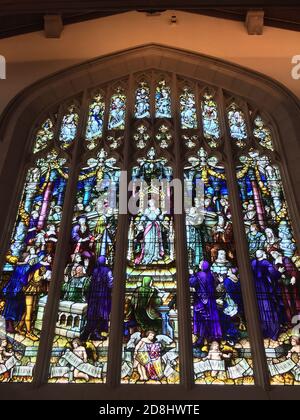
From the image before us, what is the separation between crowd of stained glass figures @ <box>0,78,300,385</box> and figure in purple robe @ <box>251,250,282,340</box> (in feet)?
0.04

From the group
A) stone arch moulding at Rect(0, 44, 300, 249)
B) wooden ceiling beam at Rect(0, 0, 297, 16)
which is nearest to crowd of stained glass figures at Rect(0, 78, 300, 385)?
stone arch moulding at Rect(0, 44, 300, 249)

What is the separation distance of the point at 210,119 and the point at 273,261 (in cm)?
304

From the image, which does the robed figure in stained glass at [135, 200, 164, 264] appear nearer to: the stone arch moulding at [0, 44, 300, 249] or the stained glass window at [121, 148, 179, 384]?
the stained glass window at [121, 148, 179, 384]

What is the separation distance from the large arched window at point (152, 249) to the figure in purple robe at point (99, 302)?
2cm

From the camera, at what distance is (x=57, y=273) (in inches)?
260

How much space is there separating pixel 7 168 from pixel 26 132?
113cm

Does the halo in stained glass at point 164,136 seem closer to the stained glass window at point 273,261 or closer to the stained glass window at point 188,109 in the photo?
the stained glass window at point 188,109

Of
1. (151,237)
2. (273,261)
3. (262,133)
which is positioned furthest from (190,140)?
(273,261)

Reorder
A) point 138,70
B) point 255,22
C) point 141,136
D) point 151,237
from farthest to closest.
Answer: point 138,70 < point 255,22 < point 141,136 < point 151,237

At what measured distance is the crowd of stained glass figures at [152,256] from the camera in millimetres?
5875

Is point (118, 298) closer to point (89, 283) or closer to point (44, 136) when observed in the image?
point (89, 283)
